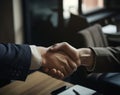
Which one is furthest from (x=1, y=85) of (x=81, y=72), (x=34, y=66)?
(x=81, y=72)

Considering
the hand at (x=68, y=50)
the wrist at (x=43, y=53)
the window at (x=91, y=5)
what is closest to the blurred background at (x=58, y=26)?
the window at (x=91, y=5)

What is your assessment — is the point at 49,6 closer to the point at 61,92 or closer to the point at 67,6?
the point at 67,6

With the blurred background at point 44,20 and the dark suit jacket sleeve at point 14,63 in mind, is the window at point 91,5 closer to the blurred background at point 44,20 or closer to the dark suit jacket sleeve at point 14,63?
the blurred background at point 44,20

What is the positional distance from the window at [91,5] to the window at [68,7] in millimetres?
185

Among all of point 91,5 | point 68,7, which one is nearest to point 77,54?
point 68,7

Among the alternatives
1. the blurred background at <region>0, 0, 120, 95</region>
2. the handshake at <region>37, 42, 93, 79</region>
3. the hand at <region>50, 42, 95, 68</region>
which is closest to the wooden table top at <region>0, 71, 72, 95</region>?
the handshake at <region>37, 42, 93, 79</region>

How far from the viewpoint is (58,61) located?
144 centimetres

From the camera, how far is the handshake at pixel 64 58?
140cm

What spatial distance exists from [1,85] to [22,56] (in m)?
0.19

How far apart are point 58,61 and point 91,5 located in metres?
2.85

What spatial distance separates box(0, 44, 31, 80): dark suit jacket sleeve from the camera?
3.79 feet

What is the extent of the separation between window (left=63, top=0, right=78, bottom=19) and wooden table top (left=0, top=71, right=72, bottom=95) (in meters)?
2.30

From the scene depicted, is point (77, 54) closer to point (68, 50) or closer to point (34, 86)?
point (68, 50)

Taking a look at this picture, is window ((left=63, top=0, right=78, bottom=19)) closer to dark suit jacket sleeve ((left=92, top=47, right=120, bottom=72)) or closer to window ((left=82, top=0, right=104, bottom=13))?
window ((left=82, top=0, right=104, bottom=13))
